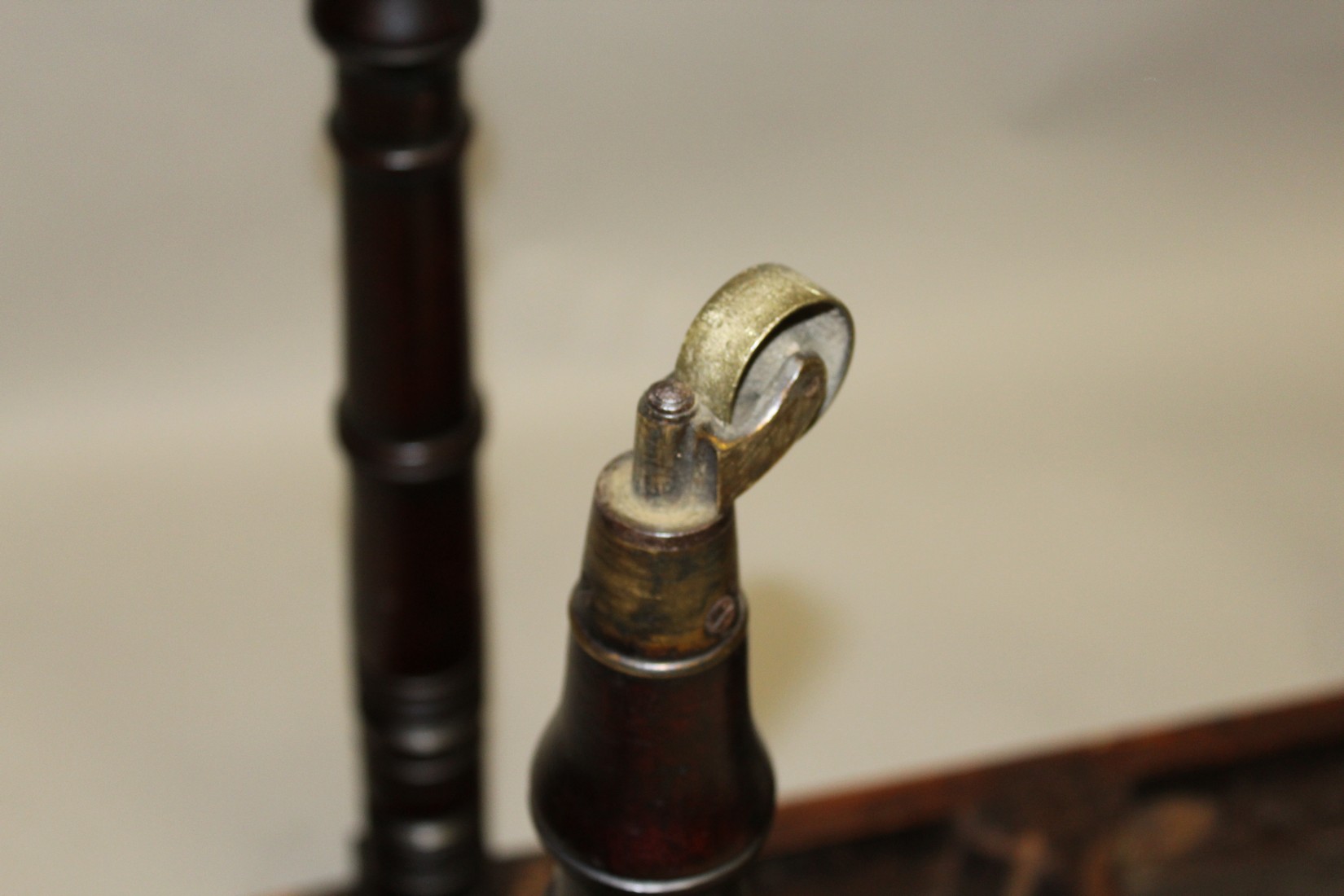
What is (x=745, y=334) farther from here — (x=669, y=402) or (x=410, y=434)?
(x=410, y=434)

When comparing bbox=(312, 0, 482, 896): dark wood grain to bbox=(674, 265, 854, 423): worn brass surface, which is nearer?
bbox=(674, 265, 854, 423): worn brass surface

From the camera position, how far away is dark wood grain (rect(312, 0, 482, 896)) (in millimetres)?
725

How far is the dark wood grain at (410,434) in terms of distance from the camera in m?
0.72

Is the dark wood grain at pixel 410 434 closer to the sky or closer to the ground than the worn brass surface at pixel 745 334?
closer to the ground

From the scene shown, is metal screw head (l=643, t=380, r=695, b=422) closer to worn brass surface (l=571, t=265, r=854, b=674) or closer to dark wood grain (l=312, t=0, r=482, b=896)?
worn brass surface (l=571, t=265, r=854, b=674)

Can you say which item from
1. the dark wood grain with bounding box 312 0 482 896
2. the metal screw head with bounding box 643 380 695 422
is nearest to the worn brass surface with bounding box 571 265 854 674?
the metal screw head with bounding box 643 380 695 422

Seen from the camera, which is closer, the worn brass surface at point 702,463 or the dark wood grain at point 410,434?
the worn brass surface at point 702,463

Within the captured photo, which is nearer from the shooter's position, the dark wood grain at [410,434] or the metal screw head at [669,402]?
the metal screw head at [669,402]

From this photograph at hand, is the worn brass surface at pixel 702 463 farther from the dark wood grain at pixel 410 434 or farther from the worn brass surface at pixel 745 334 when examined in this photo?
the dark wood grain at pixel 410 434

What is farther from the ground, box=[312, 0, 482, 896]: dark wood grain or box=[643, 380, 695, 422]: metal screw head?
box=[643, 380, 695, 422]: metal screw head

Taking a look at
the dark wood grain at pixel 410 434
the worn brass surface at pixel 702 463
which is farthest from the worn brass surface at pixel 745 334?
the dark wood grain at pixel 410 434

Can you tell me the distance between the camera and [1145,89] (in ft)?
3.78

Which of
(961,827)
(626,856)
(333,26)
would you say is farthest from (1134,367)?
(626,856)

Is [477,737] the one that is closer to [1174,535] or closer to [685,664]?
[685,664]
